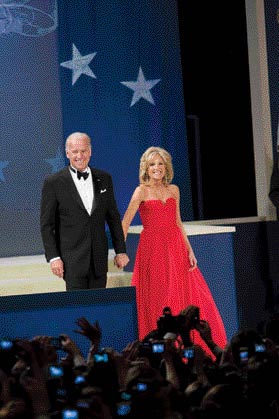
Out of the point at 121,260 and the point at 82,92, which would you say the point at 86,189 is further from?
the point at 82,92

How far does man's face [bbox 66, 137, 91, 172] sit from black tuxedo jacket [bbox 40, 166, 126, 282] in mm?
105

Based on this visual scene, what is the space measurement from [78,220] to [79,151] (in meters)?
0.38

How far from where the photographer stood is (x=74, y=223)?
548 cm

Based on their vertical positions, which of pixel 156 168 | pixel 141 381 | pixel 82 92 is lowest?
pixel 141 381

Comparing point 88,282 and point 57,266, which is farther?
point 88,282

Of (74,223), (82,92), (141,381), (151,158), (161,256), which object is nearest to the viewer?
(141,381)

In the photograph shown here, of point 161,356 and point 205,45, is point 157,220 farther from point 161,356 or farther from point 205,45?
point 161,356

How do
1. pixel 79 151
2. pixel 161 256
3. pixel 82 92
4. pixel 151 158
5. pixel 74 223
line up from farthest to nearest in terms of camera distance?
1. pixel 82 92
2. pixel 161 256
3. pixel 151 158
4. pixel 74 223
5. pixel 79 151

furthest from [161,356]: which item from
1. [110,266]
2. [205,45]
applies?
[205,45]

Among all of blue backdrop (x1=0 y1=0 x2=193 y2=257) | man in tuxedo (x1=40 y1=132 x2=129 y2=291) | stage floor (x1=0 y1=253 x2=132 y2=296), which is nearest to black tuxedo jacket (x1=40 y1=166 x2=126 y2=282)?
man in tuxedo (x1=40 y1=132 x2=129 y2=291)

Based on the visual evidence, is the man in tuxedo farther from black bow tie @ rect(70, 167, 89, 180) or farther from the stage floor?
the stage floor

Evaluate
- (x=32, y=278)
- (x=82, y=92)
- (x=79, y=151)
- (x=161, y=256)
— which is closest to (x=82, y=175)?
(x=79, y=151)

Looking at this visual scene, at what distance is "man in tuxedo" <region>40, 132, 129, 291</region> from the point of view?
214 inches

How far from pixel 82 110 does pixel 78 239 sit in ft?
9.24
